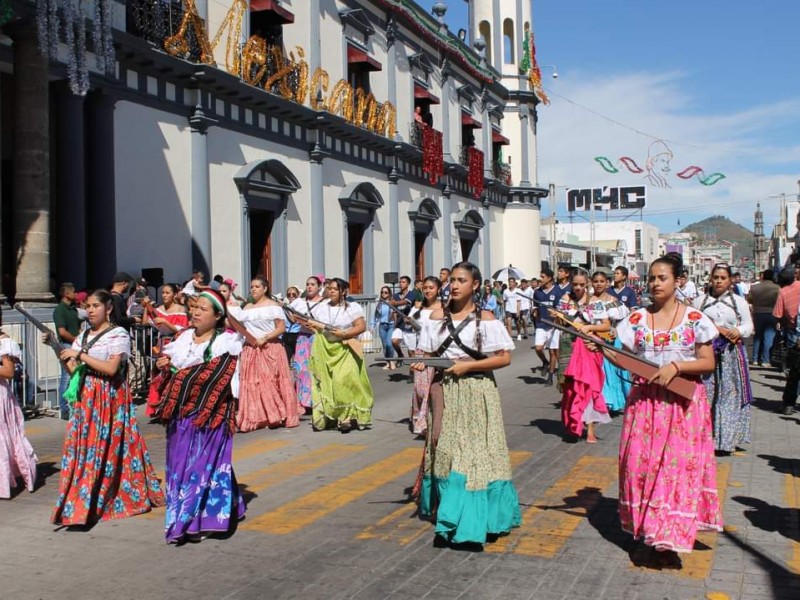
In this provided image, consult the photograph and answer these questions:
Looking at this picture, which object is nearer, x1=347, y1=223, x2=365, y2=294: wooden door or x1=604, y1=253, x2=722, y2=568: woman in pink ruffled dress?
x1=604, y1=253, x2=722, y2=568: woman in pink ruffled dress

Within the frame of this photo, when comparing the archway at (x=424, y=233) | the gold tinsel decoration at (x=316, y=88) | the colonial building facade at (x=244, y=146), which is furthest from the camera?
the archway at (x=424, y=233)

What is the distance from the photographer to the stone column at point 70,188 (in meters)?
13.6

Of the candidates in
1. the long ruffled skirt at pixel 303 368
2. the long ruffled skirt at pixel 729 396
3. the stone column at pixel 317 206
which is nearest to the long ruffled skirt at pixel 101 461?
the long ruffled skirt at pixel 303 368

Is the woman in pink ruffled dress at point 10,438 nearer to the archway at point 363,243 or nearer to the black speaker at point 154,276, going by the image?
the black speaker at point 154,276

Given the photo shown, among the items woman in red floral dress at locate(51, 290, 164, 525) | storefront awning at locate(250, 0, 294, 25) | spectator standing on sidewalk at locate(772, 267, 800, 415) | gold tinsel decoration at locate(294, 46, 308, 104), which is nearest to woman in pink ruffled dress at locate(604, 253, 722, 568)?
woman in red floral dress at locate(51, 290, 164, 525)

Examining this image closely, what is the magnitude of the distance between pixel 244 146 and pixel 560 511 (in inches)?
538

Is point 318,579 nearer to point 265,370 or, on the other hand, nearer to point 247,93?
point 265,370

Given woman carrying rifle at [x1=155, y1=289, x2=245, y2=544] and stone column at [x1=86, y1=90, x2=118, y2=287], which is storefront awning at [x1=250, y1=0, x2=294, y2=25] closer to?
stone column at [x1=86, y1=90, x2=118, y2=287]

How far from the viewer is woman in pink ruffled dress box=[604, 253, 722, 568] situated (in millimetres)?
4941

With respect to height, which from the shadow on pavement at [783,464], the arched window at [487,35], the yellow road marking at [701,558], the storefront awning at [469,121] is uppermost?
the arched window at [487,35]

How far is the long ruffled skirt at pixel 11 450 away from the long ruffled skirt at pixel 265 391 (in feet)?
10.7

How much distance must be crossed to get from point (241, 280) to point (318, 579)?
44.9 feet

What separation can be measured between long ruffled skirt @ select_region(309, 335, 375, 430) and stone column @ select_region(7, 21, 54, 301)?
4540 millimetres

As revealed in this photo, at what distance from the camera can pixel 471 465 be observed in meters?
5.35
